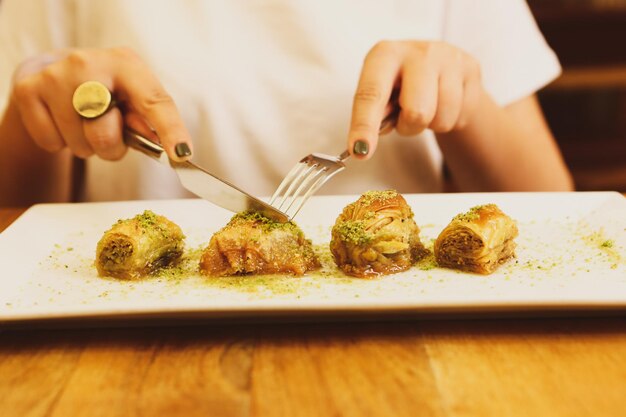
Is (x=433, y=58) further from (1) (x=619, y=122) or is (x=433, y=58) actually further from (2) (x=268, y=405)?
(1) (x=619, y=122)

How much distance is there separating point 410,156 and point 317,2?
0.56 meters

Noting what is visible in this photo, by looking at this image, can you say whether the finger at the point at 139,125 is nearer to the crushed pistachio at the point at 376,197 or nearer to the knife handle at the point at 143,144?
the knife handle at the point at 143,144

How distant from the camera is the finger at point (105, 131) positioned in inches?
66.8

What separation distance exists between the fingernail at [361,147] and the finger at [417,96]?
22 centimetres

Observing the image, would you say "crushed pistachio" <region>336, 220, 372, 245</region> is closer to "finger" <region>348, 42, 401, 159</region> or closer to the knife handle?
"finger" <region>348, 42, 401, 159</region>

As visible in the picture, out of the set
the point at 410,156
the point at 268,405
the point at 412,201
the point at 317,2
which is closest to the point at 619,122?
the point at 410,156

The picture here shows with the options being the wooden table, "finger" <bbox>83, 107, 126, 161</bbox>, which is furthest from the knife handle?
the wooden table

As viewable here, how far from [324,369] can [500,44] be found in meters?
1.74

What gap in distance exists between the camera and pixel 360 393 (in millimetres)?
911

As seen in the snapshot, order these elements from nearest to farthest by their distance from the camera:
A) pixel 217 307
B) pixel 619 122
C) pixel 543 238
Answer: pixel 217 307, pixel 543 238, pixel 619 122

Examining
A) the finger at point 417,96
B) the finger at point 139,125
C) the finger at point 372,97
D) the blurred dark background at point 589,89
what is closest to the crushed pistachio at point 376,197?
the finger at point 372,97

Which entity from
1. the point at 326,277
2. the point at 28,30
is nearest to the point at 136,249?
the point at 326,277

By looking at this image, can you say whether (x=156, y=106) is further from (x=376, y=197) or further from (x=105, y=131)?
(x=376, y=197)

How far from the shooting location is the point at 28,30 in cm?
237
